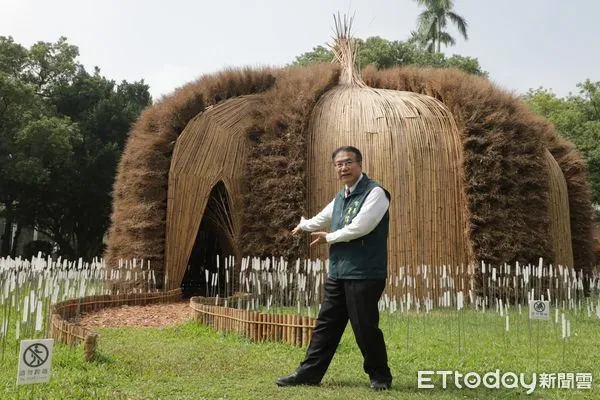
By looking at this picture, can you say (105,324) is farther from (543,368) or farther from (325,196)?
(543,368)

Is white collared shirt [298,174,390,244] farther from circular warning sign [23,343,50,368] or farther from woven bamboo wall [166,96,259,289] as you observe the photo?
woven bamboo wall [166,96,259,289]

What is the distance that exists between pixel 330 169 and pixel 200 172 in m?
2.38

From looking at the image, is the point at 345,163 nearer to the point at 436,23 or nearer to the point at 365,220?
the point at 365,220

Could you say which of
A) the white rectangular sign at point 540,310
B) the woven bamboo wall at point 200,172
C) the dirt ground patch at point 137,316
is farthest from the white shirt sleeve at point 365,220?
the woven bamboo wall at point 200,172

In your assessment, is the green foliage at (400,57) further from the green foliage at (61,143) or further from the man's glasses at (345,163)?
the man's glasses at (345,163)

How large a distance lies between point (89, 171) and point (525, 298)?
60.0ft

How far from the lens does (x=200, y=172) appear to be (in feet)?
33.4

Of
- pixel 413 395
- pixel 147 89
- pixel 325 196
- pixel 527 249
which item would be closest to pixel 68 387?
pixel 413 395

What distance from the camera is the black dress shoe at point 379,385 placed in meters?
3.92

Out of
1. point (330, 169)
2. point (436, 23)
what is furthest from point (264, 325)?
point (436, 23)

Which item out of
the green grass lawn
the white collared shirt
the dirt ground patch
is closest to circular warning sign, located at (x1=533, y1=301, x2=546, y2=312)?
the green grass lawn

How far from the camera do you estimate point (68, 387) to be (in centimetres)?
384

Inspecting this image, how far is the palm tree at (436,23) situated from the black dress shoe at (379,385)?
30756 millimetres

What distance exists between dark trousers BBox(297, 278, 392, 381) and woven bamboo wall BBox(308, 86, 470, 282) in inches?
208
